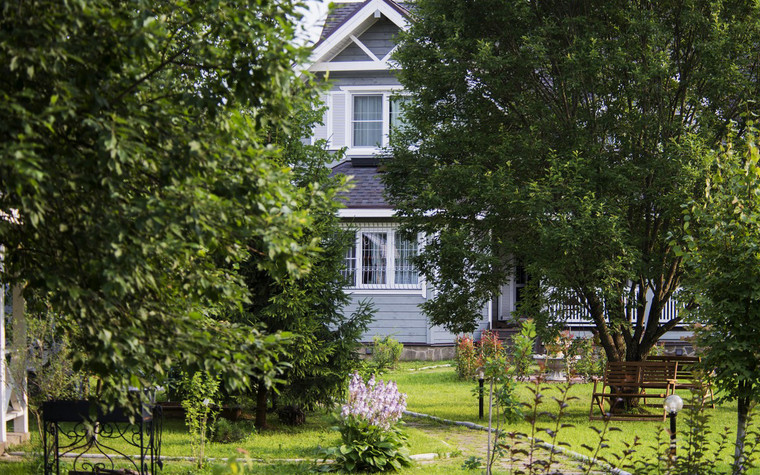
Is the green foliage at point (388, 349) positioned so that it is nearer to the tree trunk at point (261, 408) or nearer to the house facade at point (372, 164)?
the house facade at point (372, 164)

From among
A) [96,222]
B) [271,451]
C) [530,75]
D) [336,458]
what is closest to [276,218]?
[96,222]

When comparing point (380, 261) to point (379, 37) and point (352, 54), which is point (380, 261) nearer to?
point (352, 54)

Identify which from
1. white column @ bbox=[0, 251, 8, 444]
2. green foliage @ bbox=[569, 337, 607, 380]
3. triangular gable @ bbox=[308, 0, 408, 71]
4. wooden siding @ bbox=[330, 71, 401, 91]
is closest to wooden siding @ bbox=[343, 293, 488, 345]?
green foliage @ bbox=[569, 337, 607, 380]

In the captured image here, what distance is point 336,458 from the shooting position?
9.03m

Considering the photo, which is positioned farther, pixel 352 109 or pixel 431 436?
pixel 352 109

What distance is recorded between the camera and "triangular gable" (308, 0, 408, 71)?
20.4 meters

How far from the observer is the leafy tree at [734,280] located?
23.4 feet

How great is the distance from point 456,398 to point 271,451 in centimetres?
632

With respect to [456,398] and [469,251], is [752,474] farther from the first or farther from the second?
[456,398]

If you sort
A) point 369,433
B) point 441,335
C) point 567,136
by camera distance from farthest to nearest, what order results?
point 441,335 → point 567,136 → point 369,433

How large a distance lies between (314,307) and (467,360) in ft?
22.3

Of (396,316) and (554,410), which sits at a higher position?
(396,316)

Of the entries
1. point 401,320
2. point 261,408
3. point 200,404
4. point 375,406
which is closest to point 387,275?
point 401,320

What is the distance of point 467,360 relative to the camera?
17.9 meters
